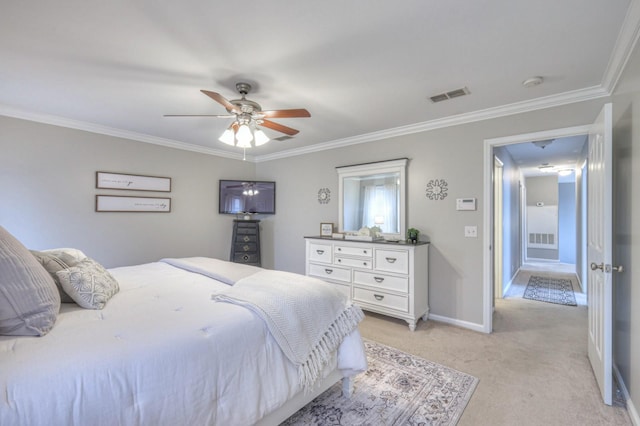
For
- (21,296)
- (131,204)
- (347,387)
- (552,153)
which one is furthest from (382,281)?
(552,153)

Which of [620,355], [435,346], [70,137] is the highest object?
[70,137]

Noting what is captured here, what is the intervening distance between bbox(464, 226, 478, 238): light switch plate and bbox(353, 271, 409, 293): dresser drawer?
0.84 metres

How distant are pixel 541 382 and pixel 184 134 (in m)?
4.60

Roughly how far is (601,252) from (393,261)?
5.69ft

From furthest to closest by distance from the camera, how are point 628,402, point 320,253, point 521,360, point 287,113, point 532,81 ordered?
1. point 320,253
2. point 521,360
3. point 532,81
4. point 287,113
5. point 628,402

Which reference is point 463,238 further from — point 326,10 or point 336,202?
point 326,10

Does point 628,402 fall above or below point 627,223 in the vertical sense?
below

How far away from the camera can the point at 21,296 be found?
4.03ft

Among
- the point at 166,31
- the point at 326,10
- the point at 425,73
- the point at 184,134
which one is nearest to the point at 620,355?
the point at 425,73

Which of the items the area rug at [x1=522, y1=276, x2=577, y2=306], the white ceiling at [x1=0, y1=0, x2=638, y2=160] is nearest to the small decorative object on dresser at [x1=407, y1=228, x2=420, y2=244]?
the white ceiling at [x1=0, y1=0, x2=638, y2=160]

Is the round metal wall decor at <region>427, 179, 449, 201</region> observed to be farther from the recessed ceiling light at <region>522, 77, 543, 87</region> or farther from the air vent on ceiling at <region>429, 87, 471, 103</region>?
the recessed ceiling light at <region>522, 77, 543, 87</region>

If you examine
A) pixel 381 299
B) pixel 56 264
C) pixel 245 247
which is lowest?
pixel 381 299

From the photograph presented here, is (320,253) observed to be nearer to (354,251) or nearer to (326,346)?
(354,251)

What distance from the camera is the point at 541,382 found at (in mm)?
2207
